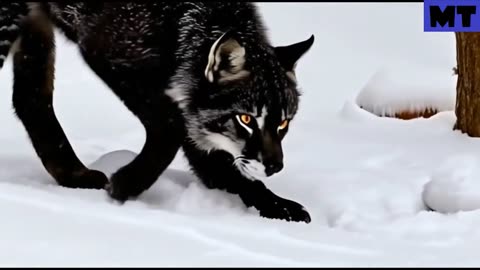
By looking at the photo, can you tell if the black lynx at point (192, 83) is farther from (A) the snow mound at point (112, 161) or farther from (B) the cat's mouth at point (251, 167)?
(A) the snow mound at point (112, 161)

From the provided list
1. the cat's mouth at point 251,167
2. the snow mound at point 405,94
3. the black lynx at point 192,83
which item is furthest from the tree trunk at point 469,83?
the cat's mouth at point 251,167

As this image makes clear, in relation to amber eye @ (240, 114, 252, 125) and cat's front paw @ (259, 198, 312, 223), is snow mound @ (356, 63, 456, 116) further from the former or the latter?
amber eye @ (240, 114, 252, 125)

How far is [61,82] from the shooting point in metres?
6.58

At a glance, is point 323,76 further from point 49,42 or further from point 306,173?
point 49,42

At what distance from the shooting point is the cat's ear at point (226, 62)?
3.84 meters

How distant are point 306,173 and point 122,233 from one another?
1.68 metres

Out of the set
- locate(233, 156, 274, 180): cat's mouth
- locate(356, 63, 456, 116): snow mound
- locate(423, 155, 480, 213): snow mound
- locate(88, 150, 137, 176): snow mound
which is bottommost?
locate(356, 63, 456, 116): snow mound

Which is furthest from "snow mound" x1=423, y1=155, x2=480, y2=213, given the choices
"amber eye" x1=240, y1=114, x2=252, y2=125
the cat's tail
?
the cat's tail

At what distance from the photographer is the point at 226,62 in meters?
3.87

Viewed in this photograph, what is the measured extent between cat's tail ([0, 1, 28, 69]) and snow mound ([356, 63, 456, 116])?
2.59m

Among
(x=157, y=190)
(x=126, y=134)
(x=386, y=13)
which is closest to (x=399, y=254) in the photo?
(x=157, y=190)

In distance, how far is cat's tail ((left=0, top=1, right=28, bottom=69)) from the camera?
13.8ft

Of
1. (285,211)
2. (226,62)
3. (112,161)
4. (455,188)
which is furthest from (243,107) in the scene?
(455,188)

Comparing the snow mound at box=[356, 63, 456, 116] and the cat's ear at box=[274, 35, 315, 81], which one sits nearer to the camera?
the cat's ear at box=[274, 35, 315, 81]
